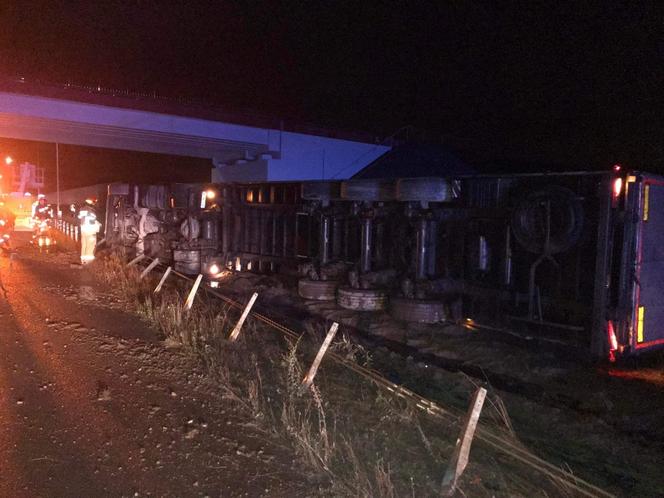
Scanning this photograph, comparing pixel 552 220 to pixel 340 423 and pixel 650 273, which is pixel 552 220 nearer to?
pixel 650 273

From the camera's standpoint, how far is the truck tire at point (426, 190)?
8.60m

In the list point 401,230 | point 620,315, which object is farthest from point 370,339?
point 620,315

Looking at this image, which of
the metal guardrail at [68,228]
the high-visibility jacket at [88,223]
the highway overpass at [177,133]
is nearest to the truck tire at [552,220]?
the high-visibility jacket at [88,223]

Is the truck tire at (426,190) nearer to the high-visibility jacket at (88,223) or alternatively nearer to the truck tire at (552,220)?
the truck tire at (552,220)

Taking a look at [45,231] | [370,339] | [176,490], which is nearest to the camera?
[176,490]

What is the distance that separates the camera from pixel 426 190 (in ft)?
28.5

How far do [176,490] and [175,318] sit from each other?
3.98 m

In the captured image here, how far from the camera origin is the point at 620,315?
657 centimetres

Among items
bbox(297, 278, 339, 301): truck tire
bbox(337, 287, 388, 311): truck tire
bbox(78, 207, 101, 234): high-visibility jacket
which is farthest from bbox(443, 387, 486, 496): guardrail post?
bbox(78, 207, 101, 234): high-visibility jacket

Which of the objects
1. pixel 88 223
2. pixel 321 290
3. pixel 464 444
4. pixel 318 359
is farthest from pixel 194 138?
pixel 464 444

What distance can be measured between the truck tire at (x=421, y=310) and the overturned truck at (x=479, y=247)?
0.07 feet

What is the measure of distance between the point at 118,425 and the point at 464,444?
2807 millimetres

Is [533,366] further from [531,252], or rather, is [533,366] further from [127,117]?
[127,117]

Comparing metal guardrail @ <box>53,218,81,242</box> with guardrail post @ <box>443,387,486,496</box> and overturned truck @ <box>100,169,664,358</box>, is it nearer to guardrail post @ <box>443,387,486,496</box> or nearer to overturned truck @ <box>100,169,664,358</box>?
overturned truck @ <box>100,169,664,358</box>
